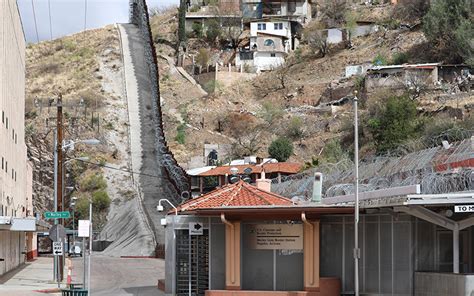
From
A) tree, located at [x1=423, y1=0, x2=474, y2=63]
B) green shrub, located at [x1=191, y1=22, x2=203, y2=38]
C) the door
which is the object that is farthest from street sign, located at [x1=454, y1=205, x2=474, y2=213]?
green shrub, located at [x1=191, y1=22, x2=203, y2=38]

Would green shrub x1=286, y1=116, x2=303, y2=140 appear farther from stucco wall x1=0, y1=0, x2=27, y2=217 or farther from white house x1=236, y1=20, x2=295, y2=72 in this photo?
stucco wall x1=0, y1=0, x2=27, y2=217

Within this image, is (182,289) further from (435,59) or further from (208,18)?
(208,18)

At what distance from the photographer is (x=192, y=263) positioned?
3775 cm

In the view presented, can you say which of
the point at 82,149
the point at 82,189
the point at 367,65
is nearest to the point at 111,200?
the point at 82,189

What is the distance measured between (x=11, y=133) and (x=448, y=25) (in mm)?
76288

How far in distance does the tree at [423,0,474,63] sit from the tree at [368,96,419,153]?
21033 millimetres

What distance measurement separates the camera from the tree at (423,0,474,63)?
12375 centimetres

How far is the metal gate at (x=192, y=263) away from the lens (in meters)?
37.2

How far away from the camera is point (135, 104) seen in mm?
121688

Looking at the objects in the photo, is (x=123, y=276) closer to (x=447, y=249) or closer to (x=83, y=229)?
(x=83, y=229)

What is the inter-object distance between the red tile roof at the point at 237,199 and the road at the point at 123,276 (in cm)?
410

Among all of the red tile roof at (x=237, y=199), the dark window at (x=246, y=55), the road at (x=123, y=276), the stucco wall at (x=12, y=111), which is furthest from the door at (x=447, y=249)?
the dark window at (x=246, y=55)

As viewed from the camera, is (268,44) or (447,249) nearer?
(447,249)

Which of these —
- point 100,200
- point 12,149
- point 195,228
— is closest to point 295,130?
point 100,200
